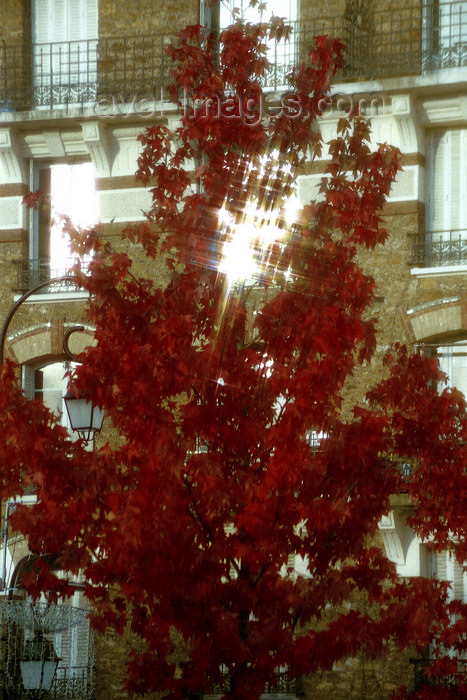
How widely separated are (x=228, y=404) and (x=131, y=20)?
36.4ft

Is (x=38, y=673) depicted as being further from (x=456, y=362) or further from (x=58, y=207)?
(x=58, y=207)

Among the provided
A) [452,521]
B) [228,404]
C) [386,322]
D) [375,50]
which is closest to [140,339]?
[228,404]

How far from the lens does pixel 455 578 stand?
21391 millimetres

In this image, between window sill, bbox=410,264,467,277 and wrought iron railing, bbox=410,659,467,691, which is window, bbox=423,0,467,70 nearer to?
window sill, bbox=410,264,467,277

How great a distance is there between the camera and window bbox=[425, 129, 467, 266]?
21719 millimetres

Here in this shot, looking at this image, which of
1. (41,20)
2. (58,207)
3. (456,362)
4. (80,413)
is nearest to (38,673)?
(80,413)

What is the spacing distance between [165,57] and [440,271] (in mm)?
5268

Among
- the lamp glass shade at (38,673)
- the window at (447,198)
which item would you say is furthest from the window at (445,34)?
the lamp glass shade at (38,673)

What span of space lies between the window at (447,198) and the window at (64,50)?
17.1 feet

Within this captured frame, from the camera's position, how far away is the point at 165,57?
23031mm

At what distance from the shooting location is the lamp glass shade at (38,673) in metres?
16.4

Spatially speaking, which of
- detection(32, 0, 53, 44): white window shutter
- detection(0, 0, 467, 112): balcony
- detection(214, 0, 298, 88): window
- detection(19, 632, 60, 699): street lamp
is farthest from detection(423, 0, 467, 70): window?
detection(19, 632, 60, 699): street lamp

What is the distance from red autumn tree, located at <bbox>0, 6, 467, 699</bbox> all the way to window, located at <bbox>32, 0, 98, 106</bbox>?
859cm

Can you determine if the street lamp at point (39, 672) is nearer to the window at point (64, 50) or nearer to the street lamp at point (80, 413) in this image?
the street lamp at point (80, 413)
